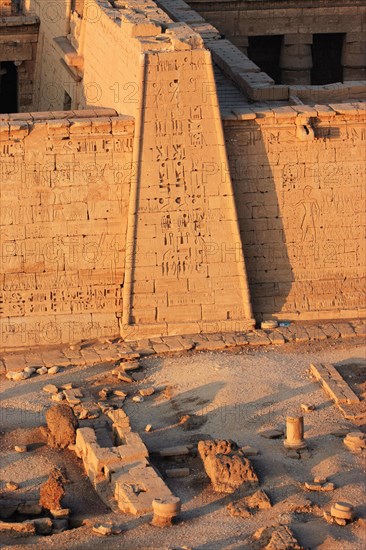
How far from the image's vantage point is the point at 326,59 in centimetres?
3781

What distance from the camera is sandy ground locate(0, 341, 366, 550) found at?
20.8 m

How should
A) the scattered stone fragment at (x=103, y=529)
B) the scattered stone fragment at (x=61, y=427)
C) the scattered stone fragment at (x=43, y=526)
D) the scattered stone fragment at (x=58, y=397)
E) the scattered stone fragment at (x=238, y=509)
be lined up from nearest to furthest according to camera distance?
the scattered stone fragment at (x=103, y=529), the scattered stone fragment at (x=43, y=526), the scattered stone fragment at (x=238, y=509), the scattered stone fragment at (x=61, y=427), the scattered stone fragment at (x=58, y=397)

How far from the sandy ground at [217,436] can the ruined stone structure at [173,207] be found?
110 centimetres

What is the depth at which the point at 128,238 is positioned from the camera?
86.7 ft

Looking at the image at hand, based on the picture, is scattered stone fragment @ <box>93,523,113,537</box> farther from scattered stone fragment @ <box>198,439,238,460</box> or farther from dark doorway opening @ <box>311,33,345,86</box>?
dark doorway opening @ <box>311,33,345,86</box>

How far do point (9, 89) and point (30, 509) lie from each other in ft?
51.8

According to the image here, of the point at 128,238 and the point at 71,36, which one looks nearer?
the point at 128,238

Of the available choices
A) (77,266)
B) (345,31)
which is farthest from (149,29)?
(345,31)

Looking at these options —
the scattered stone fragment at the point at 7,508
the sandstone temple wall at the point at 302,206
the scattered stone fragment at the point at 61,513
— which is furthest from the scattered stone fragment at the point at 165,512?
the sandstone temple wall at the point at 302,206

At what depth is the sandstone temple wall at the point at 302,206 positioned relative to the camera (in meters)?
26.8

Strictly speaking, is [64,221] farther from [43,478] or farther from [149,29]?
[43,478]

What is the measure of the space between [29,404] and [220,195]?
4.27 metres

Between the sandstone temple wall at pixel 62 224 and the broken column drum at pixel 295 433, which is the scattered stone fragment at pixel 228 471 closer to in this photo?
the broken column drum at pixel 295 433

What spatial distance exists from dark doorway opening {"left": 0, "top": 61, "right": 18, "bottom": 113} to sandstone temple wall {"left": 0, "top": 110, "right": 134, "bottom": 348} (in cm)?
928
